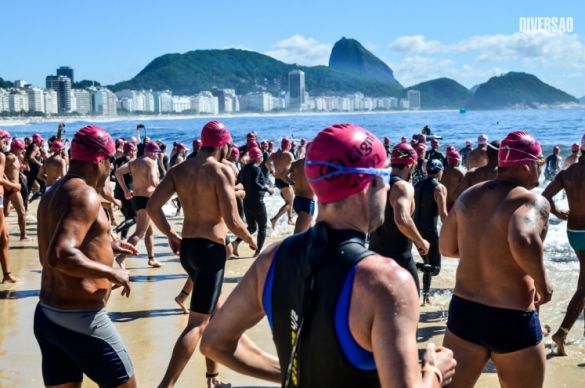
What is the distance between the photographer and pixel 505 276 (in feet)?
11.9

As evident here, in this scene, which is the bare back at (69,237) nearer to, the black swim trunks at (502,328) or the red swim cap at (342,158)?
the red swim cap at (342,158)

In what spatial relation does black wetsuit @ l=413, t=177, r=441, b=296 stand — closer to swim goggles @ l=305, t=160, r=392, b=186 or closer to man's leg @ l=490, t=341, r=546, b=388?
man's leg @ l=490, t=341, r=546, b=388

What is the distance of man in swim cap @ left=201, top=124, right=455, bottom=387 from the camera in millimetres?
1717

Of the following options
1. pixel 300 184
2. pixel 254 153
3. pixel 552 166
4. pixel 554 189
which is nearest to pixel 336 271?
pixel 554 189

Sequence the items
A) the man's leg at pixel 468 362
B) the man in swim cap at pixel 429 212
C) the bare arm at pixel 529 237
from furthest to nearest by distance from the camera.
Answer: the man in swim cap at pixel 429 212 < the man's leg at pixel 468 362 < the bare arm at pixel 529 237

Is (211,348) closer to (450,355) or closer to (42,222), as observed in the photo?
(450,355)

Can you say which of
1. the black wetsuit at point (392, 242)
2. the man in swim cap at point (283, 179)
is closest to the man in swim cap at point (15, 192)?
the man in swim cap at point (283, 179)

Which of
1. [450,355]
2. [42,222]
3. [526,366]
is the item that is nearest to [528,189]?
[526,366]

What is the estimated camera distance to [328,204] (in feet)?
6.34

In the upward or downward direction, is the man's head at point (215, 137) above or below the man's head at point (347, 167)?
above

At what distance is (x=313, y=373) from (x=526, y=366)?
2118 millimetres

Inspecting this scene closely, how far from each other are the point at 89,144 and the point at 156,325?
146 inches

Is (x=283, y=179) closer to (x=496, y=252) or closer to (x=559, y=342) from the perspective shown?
(x=559, y=342)

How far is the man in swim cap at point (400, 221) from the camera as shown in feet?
19.4
